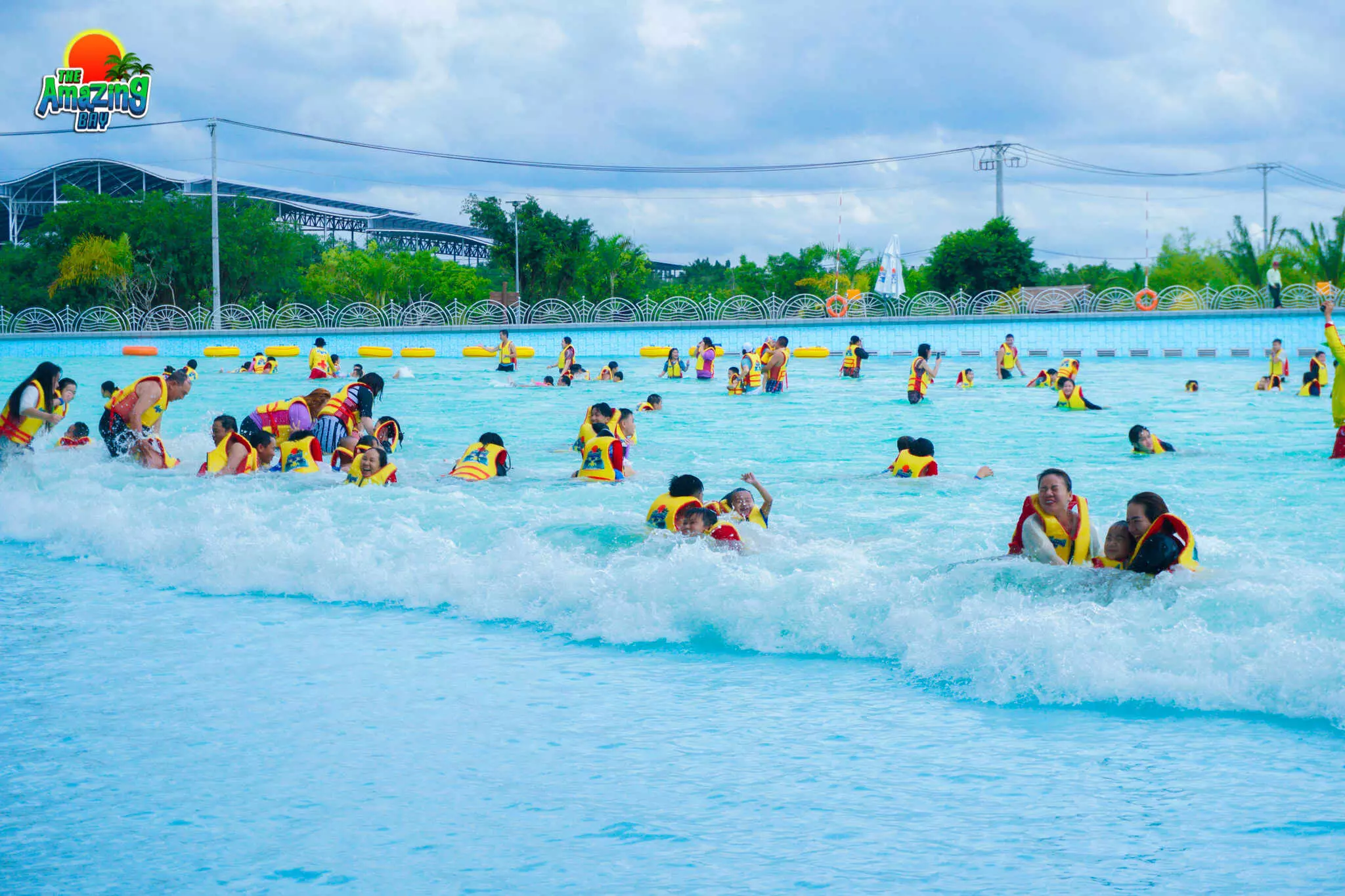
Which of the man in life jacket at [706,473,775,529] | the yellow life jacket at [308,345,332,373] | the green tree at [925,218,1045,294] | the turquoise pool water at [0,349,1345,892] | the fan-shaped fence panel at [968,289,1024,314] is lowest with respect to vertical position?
the turquoise pool water at [0,349,1345,892]

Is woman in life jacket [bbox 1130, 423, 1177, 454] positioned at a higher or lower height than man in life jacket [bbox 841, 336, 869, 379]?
lower

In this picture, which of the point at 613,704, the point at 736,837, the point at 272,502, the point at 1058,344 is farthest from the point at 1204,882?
the point at 1058,344

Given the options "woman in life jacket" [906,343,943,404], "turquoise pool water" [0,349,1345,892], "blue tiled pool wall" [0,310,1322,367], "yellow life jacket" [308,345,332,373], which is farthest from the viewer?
"blue tiled pool wall" [0,310,1322,367]

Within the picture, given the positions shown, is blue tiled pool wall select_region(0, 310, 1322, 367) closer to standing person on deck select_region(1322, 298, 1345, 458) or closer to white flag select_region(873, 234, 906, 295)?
white flag select_region(873, 234, 906, 295)

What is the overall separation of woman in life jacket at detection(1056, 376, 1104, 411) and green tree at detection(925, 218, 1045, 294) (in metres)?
19.5

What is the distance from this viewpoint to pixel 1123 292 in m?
29.2

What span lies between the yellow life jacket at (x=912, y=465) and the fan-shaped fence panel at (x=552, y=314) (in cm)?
2253

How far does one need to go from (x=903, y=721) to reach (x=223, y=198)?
45914 millimetres

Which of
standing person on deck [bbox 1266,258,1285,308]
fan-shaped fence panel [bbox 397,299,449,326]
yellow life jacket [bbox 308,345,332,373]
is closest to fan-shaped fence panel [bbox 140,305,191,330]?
fan-shaped fence panel [bbox 397,299,449,326]

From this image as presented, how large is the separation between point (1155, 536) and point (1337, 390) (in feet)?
20.1

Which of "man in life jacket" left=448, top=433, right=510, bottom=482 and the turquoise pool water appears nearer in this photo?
the turquoise pool water

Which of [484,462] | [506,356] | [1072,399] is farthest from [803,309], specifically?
[484,462]

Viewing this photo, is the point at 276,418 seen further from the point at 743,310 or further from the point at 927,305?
the point at 927,305

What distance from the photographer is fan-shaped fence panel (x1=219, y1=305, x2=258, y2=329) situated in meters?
31.3
